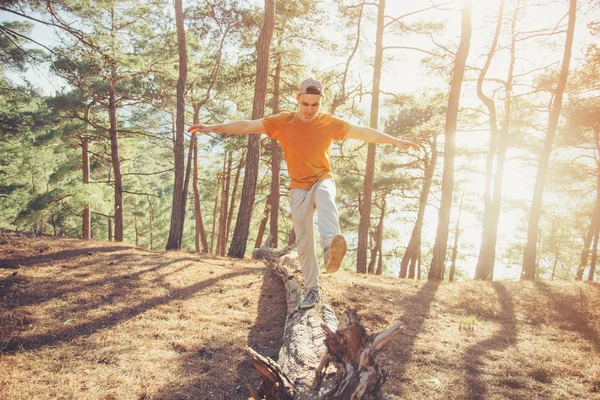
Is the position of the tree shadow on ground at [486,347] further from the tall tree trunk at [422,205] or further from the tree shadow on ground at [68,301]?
the tall tree trunk at [422,205]

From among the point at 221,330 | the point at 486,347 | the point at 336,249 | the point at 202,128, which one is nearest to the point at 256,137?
the point at 202,128

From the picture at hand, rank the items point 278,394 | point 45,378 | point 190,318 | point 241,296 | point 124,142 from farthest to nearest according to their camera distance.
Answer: point 124,142
point 241,296
point 190,318
point 45,378
point 278,394

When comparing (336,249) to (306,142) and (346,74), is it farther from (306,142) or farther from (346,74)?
(346,74)

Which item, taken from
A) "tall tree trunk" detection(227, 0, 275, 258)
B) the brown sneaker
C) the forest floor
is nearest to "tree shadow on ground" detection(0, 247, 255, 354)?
the forest floor

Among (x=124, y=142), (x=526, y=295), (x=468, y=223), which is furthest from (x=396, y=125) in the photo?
(x=124, y=142)

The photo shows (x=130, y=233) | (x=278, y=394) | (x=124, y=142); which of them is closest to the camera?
(x=278, y=394)

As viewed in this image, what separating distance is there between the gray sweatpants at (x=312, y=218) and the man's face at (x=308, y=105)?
783 mm

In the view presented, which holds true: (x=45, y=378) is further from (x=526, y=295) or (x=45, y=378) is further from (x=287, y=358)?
(x=526, y=295)

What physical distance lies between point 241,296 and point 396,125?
13.3 meters

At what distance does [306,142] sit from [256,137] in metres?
6.01

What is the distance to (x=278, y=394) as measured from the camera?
2.34 m

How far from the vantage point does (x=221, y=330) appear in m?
4.21

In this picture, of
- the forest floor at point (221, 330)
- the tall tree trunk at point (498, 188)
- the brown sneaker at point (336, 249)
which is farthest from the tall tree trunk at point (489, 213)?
the brown sneaker at point (336, 249)

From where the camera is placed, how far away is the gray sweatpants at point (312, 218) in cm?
345
